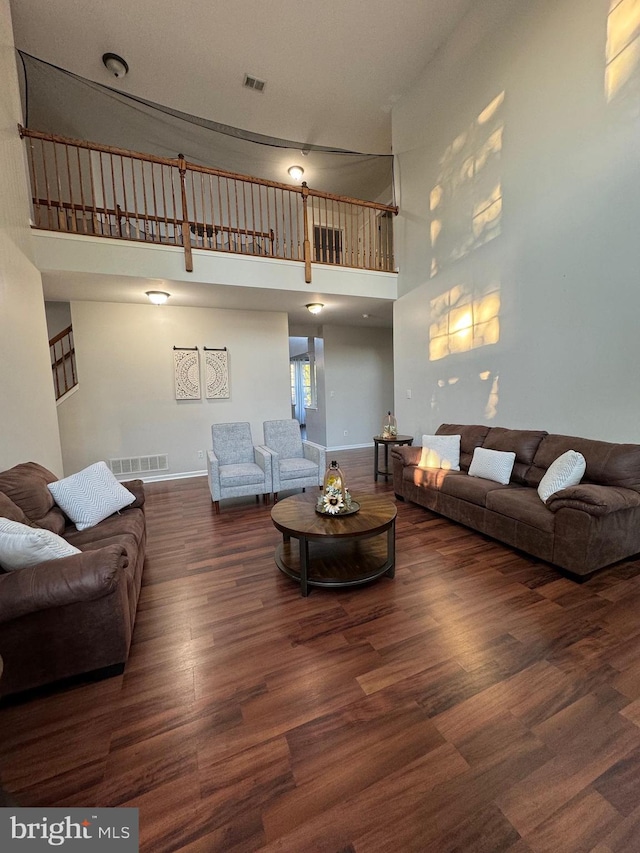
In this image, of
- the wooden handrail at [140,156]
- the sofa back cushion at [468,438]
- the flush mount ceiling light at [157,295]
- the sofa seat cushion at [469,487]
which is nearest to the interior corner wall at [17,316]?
the wooden handrail at [140,156]

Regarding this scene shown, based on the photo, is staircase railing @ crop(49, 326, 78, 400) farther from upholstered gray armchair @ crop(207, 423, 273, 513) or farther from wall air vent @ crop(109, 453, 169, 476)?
upholstered gray armchair @ crop(207, 423, 273, 513)

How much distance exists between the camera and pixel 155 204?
4.03m

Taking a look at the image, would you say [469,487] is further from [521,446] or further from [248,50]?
[248,50]

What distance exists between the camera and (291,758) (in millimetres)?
1264

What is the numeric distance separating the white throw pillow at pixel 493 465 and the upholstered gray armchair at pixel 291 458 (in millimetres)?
1653

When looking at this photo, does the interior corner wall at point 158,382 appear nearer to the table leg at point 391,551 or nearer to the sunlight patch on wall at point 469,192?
the sunlight patch on wall at point 469,192

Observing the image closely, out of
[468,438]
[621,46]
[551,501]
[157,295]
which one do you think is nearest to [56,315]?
[157,295]

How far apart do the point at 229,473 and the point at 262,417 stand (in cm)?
219

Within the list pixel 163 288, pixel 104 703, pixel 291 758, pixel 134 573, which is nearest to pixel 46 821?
pixel 104 703

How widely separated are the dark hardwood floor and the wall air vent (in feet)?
11.3

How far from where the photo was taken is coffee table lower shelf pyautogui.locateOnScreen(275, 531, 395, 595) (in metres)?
2.30

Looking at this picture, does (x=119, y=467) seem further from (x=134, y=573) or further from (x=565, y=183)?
(x=565, y=183)

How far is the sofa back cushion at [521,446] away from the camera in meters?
3.21

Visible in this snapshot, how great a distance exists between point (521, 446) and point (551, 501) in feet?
2.90
